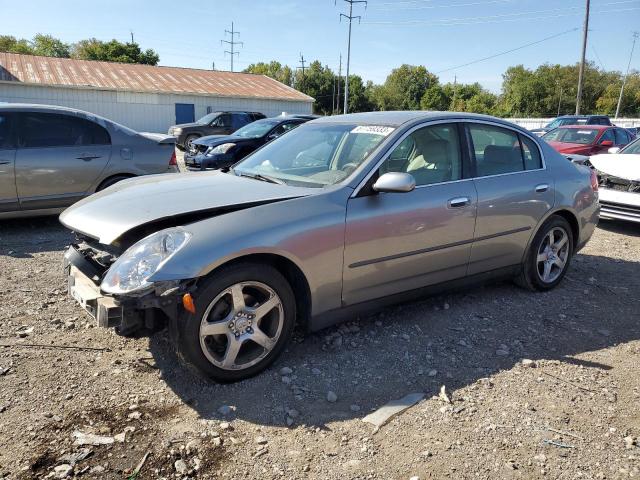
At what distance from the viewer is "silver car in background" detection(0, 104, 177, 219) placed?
622cm

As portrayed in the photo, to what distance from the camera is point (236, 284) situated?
115 inches

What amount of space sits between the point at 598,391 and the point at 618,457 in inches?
26.8

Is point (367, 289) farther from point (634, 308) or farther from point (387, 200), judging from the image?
point (634, 308)

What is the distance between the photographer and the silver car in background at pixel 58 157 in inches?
245

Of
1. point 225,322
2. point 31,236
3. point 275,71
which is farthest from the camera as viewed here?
point 275,71

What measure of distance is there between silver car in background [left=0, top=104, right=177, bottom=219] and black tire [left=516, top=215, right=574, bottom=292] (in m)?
5.16

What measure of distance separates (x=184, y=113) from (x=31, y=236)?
2333 cm

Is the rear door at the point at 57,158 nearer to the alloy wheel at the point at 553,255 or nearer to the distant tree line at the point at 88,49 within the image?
the alloy wheel at the point at 553,255

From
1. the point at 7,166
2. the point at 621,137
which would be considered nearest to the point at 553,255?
the point at 7,166

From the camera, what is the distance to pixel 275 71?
8800cm

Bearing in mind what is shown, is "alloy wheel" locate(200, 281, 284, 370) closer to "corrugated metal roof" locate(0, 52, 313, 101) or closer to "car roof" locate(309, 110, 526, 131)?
"car roof" locate(309, 110, 526, 131)

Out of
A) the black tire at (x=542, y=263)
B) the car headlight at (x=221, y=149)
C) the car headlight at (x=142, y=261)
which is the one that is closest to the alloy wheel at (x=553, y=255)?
the black tire at (x=542, y=263)

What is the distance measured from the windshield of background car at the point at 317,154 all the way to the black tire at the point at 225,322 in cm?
84

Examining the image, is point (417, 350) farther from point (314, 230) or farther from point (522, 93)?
point (522, 93)
